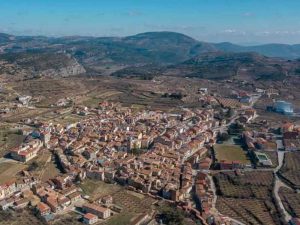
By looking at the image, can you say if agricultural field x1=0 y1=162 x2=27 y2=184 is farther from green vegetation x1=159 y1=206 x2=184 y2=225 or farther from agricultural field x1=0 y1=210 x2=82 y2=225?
Result: green vegetation x1=159 y1=206 x2=184 y2=225

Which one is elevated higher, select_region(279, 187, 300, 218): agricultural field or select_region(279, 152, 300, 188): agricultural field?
select_region(279, 152, 300, 188): agricultural field

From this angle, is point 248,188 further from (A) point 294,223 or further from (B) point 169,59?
(B) point 169,59

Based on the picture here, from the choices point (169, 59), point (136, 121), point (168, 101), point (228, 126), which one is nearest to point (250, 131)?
point (228, 126)

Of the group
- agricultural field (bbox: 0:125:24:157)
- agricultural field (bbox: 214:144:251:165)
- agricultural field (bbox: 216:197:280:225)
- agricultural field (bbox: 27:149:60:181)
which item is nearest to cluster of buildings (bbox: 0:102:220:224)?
agricultural field (bbox: 27:149:60:181)

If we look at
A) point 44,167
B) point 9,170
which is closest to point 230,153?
point 44,167

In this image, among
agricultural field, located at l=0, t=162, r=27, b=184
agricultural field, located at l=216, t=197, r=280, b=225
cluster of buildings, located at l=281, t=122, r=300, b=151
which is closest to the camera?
agricultural field, located at l=216, t=197, r=280, b=225

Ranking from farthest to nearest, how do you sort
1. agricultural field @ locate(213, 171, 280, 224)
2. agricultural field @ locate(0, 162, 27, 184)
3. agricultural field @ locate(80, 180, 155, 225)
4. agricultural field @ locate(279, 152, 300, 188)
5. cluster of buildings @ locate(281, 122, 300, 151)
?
1. cluster of buildings @ locate(281, 122, 300, 151)
2. agricultural field @ locate(279, 152, 300, 188)
3. agricultural field @ locate(0, 162, 27, 184)
4. agricultural field @ locate(213, 171, 280, 224)
5. agricultural field @ locate(80, 180, 155, 225)

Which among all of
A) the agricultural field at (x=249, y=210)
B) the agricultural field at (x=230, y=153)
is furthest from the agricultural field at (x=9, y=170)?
the agricultural field at (x=230, y=153)

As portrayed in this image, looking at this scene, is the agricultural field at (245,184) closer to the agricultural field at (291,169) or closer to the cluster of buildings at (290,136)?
the agricultural field at (291,169)
